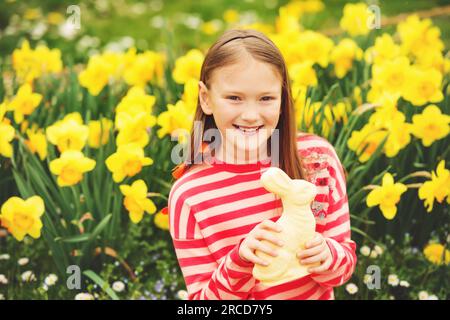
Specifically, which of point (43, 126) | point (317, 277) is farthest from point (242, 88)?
point (43, 126)

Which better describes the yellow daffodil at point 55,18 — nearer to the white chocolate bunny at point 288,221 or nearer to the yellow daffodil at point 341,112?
the yellow daffodil at point 341,112

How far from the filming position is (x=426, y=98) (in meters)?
2.53

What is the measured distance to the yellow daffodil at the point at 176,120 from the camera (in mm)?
2443

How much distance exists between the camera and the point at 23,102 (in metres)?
2.65

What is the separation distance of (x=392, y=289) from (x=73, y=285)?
3.49ft

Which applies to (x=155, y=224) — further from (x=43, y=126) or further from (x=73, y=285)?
(x=43, y=126)

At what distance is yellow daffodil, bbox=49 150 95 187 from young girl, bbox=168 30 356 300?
0.48m

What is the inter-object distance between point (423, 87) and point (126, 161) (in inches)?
41.3

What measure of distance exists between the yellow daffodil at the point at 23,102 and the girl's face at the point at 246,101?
1.07 metres

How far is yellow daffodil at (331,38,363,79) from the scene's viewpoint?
284 cm

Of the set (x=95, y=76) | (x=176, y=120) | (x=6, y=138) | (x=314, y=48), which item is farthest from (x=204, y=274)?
(x=314, y=48)

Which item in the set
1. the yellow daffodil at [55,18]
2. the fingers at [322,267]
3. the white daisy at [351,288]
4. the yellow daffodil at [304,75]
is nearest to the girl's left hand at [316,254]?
the fingers at [322,267]

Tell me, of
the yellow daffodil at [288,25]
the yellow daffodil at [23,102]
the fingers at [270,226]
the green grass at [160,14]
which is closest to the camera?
the fingers at [270,226]

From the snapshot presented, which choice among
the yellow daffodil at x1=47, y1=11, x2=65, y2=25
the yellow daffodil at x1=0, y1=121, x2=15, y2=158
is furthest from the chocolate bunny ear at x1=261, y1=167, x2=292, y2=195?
the yellow daffodil at x1=47, y1=11, x2=65, y2=25
